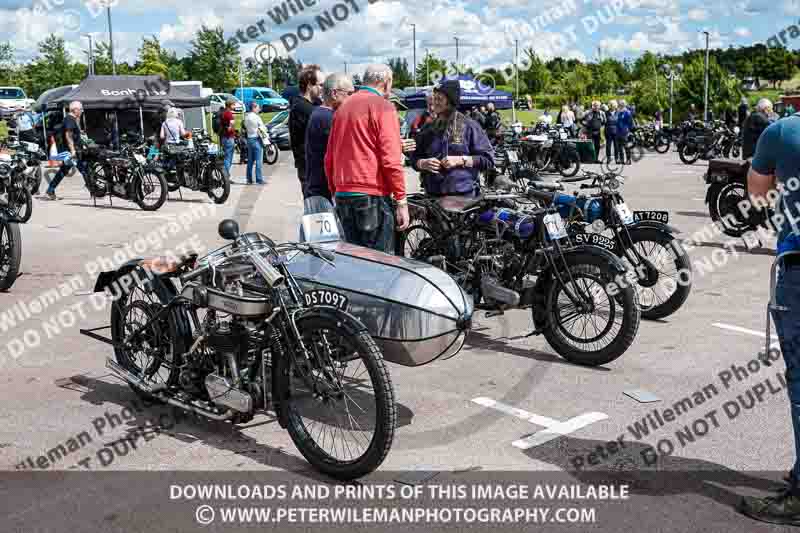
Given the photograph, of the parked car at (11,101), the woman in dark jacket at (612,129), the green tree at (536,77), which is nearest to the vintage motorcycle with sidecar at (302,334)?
the woman in dark jacket at (612,129)

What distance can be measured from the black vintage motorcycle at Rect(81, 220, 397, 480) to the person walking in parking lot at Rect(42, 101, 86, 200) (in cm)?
1152

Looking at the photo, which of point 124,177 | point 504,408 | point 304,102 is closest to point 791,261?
point 504,408

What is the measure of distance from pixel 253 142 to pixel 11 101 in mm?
29207

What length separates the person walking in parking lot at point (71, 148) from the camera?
15273 mm

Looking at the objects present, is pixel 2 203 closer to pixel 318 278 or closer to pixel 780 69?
pixel 318 278

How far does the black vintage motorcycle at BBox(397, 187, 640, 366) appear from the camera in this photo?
561 cm

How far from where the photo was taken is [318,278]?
14.8ft

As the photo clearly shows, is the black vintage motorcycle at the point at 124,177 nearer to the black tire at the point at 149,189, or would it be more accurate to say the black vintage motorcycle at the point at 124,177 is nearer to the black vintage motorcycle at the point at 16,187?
the black tire at the point at 149,189

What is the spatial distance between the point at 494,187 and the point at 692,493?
11.4 feet

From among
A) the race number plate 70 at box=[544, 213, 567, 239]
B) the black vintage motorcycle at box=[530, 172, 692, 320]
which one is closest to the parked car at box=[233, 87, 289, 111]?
the black vintage motorcycle at box=[530, 172, 692, 320]

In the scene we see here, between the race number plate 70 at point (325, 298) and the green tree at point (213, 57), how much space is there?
39.8m

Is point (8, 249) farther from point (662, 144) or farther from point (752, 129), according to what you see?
point (662, 144)

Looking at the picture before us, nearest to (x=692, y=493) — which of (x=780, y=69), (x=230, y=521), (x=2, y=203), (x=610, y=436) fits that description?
(x=610, y=436)

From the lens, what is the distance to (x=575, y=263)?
5.73 m
